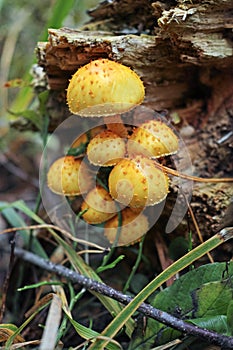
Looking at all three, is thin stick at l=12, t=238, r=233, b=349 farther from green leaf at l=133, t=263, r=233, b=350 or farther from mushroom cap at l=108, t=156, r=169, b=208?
mushroom cap at l=108, t=156, r=169, b=208

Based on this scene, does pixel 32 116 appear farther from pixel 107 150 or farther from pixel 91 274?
pixel 91 274

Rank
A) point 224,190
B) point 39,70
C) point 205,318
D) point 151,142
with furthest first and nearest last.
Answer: point 39,70
point 224,190
point 151,142
point 205,318

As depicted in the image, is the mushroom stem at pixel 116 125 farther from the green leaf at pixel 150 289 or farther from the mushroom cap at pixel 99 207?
the green leaf at pixel 150 289

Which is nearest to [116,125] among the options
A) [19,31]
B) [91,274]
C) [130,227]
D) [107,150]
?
[107,150]

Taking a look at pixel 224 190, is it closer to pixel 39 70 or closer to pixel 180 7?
pixel 180 7

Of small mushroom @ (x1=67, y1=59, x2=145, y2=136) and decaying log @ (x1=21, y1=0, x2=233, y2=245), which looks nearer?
small mushroom @ (x1=67, y1=59, x2=145, y2=136)

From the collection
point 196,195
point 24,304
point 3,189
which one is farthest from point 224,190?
point 3,189

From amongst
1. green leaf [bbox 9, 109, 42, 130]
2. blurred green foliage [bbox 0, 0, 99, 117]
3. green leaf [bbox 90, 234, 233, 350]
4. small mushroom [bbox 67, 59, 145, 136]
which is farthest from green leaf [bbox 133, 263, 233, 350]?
blurred green foliage [bbox 0, 0, 99, 117]
